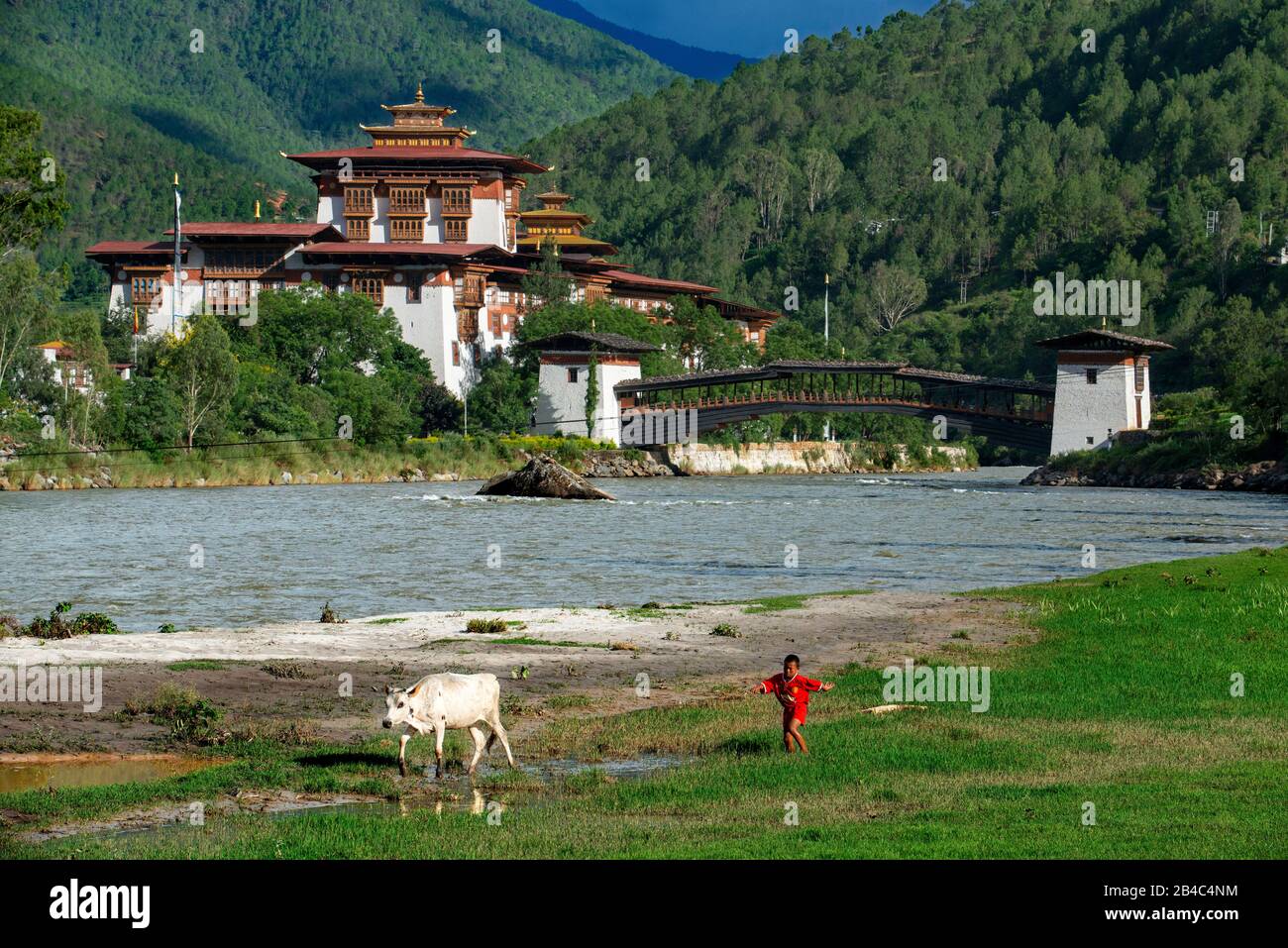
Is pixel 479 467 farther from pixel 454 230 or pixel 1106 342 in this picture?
pixel 454 230

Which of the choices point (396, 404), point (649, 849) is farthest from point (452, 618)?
point (396, 404)

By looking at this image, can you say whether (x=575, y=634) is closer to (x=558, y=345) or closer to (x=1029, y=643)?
(x=1029, y=643)

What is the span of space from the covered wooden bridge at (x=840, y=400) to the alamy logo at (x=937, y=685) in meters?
101

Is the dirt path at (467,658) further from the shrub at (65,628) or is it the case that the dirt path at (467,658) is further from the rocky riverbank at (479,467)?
the rocky riverbank at (479,467)

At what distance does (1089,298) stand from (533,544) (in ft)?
435

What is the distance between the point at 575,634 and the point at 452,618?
370 centimetres

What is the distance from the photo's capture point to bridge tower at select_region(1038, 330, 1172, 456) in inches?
4791

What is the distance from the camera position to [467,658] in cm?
2914

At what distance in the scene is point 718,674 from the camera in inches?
1118

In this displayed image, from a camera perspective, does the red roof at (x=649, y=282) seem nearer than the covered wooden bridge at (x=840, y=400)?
No

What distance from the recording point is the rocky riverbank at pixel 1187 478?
324 feet

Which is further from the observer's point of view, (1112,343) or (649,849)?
(1112,343)

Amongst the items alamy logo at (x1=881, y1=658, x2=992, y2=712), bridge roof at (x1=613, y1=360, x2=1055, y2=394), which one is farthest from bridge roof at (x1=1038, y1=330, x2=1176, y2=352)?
alamy logo at (x1=881, y1=658, x2=992, y2=712)
